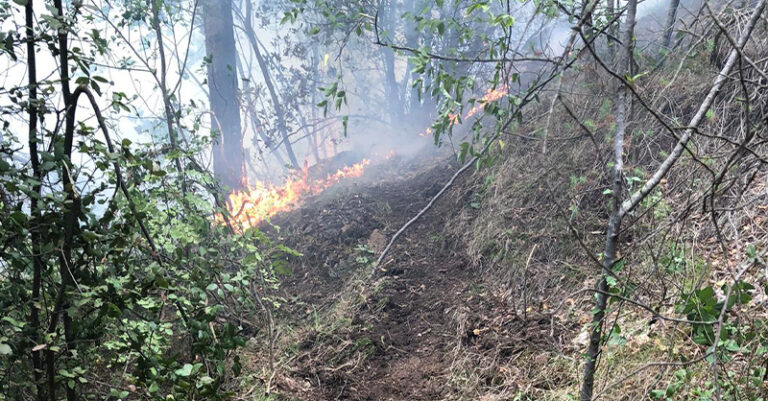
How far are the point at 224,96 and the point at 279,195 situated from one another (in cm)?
305

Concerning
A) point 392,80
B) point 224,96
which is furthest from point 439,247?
point 392,80

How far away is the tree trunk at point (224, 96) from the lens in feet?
33.0

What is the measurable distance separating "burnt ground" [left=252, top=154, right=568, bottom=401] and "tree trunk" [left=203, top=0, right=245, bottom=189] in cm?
422

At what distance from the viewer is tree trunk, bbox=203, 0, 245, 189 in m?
10.1

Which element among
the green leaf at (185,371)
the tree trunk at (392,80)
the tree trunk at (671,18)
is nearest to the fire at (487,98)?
the tree trunk at (671,18)

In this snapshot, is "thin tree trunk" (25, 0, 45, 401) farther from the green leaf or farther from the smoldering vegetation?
the green leaf

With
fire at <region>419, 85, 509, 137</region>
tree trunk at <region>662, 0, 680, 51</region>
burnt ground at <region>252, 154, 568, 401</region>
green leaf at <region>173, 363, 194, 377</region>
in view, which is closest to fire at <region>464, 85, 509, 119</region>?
fire at <region>419, 85, 509, 137</region>

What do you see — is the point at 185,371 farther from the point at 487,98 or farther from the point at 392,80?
the point at 392,80

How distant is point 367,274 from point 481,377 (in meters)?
2.01

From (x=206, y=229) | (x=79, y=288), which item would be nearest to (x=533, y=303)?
(x=206, y=229)

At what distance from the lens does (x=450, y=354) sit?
132 inches

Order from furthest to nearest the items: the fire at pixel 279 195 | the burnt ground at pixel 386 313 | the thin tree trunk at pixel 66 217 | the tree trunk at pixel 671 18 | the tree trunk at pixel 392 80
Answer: the tree trunk at pixel 392 80
the fire at pixel 279 195
the tree trunk at pixel 671 18
the burnt ground at pixel 386 313
the thin tree trunk at pixel 66 217

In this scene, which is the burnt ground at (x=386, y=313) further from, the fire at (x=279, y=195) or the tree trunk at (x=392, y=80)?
the tree trunk at (x=392, y=80)

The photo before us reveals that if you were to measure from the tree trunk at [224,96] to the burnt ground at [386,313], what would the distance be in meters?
4.22
